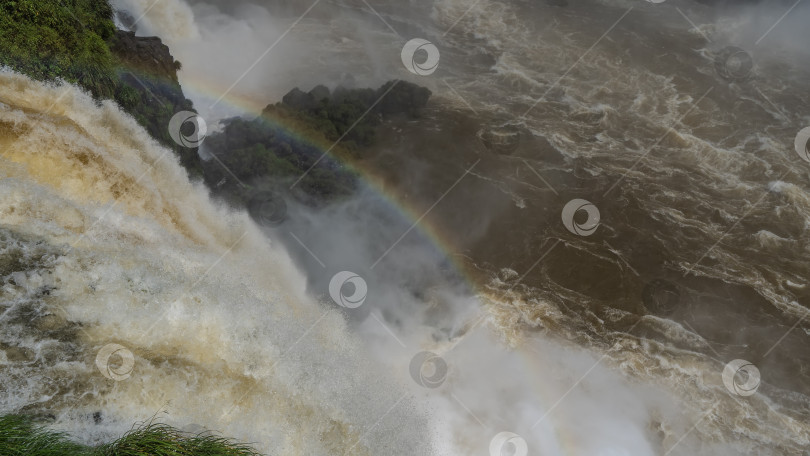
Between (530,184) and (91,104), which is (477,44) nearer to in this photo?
(530,184)

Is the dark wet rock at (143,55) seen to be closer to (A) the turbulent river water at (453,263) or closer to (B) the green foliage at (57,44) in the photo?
(B) the green foliage at (57,44)

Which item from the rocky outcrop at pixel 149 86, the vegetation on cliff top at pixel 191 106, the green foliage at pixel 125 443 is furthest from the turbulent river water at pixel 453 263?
the rocky outcrop at pixel 149 86

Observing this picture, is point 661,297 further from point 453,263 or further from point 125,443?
point 125,443

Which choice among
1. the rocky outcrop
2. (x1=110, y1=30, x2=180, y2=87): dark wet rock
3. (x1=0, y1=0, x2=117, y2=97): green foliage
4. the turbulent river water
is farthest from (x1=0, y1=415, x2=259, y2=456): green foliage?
(x1=110, y1=30, x2=180, y2=87): dark wet rock

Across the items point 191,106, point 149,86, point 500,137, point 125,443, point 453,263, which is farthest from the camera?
point 500,137

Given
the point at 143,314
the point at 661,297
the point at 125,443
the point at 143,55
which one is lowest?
the point at 125,443

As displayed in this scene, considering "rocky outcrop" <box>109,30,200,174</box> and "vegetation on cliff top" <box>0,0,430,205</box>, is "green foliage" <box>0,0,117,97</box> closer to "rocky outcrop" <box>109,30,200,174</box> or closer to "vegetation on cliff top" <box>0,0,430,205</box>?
"vegetation on cliff top" <box>0,0,430,205</box>

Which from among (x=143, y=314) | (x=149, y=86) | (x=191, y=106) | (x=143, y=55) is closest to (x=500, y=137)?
(x=191, y=106)
